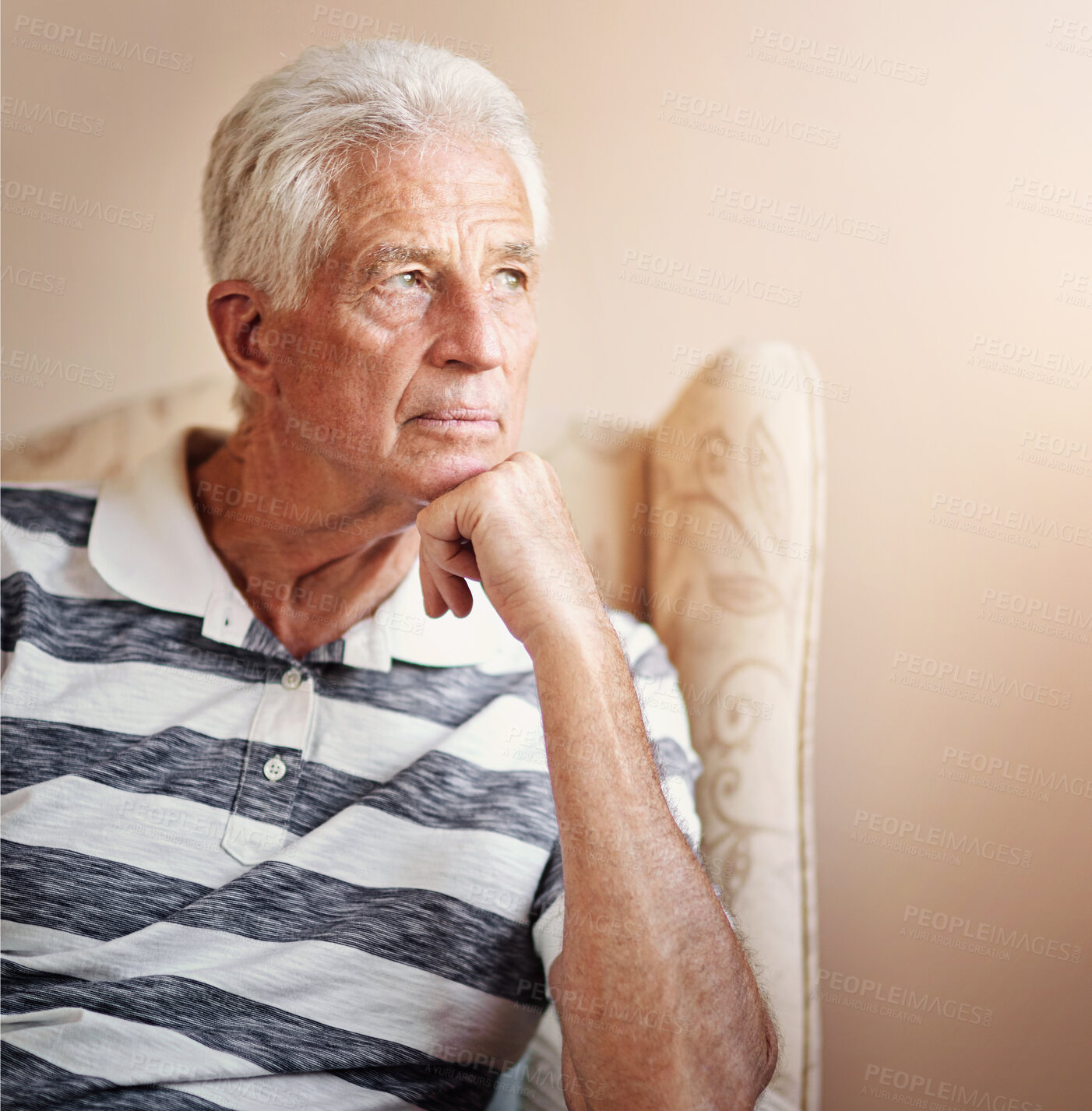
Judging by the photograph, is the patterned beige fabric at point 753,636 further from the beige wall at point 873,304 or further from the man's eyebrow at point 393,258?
the man's eyebrow at point 393,258

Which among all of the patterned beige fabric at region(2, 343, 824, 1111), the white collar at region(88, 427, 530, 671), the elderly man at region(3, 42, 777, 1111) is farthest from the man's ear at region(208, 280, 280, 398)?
the patterned beige fabric at region(2, 343, 824, 1111)

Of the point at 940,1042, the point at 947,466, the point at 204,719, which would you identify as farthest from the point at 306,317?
the point at 940,1042

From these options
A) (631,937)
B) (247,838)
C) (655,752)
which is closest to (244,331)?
(247,838)

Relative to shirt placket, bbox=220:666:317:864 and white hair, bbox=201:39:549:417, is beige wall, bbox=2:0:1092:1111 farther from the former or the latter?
shirt placket, bbox=220:666:317:864

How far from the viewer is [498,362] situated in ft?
3.83

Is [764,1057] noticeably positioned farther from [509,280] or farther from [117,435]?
[117,435]

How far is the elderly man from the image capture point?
1.03 metres

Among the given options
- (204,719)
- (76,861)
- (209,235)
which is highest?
(209,235)

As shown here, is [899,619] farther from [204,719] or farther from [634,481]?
[204,719]

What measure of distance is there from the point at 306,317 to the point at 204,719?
21.0 inches

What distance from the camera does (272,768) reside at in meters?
1.18

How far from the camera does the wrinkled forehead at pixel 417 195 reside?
116cm

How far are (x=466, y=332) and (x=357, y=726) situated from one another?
20.7 inches

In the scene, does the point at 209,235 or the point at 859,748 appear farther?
the point at 859,748
